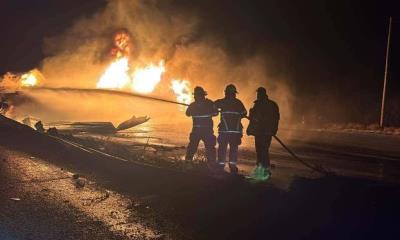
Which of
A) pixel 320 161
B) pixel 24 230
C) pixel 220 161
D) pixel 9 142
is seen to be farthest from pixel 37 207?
pixel 320 161

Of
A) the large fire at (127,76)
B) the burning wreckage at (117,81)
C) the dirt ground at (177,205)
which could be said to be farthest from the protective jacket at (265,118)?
the large fire at (127,76)

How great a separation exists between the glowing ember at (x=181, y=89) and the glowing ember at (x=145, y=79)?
975mm

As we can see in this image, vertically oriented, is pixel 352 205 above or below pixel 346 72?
below

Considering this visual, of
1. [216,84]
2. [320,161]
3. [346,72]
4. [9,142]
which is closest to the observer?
[9,142]

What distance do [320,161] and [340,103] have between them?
63.0 feet

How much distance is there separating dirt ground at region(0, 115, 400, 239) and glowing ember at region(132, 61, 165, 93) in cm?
1436

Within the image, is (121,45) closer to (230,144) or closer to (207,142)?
(207,142)

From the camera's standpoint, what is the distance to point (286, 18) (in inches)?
1518

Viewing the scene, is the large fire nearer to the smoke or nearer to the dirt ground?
the smoke

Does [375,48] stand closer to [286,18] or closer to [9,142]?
[286,18]

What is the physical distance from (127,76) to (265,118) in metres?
A: 15.4

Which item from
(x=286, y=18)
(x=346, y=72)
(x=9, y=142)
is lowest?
(x=9, y=142)

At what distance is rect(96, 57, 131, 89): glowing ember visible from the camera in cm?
2325

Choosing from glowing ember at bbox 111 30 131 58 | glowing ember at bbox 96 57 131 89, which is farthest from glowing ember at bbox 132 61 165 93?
glowing ember at bbox 111 30 131 58
